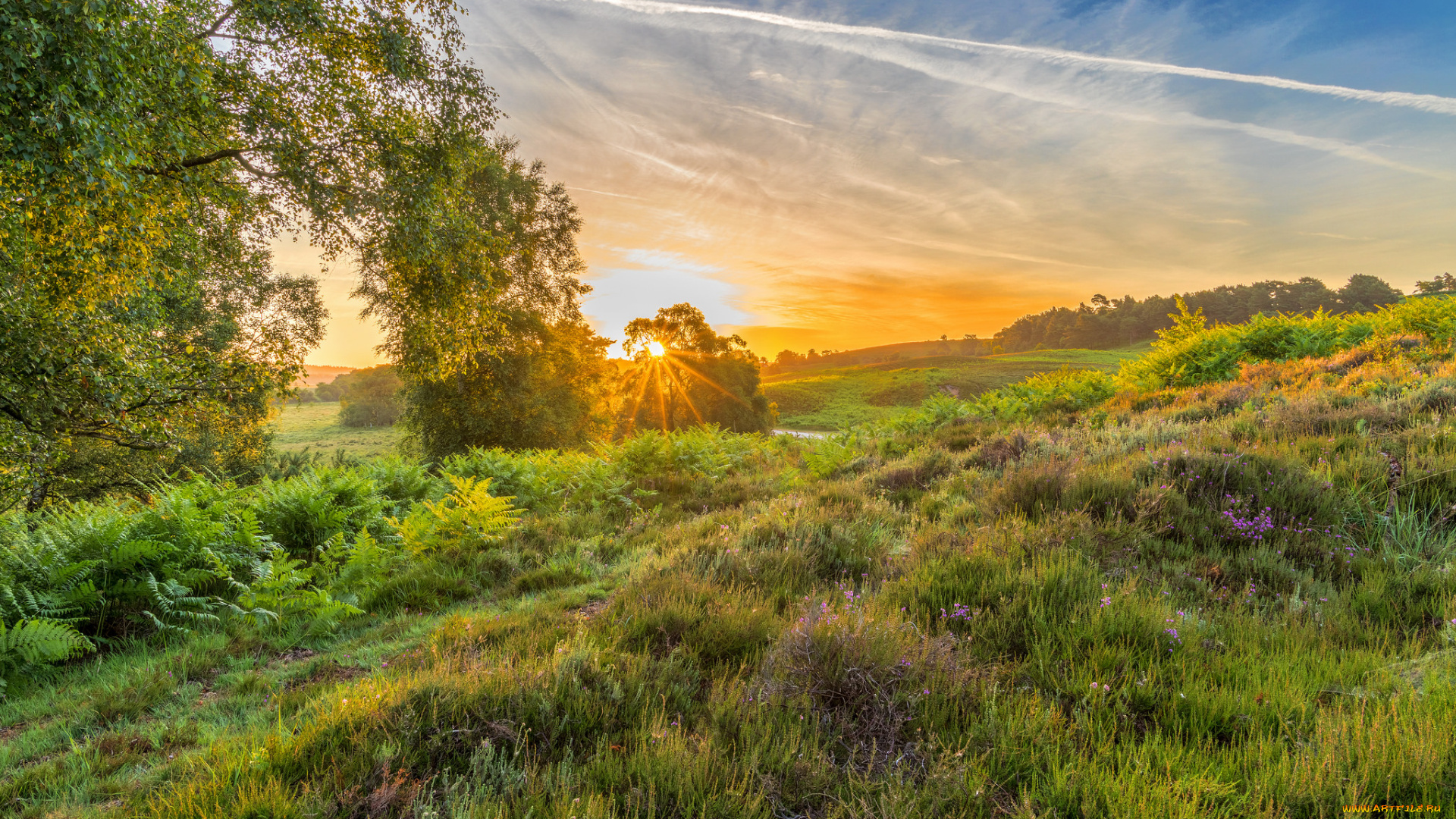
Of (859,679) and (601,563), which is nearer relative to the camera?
(859,679)

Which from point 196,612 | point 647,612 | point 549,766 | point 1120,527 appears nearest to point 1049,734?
point 549,766

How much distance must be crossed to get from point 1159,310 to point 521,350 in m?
86.6

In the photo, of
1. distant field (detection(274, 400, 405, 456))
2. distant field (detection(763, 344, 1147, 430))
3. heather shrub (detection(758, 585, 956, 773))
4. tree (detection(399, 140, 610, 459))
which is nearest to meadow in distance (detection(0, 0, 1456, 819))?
heather shrub (detection(758, 585, 956, 773))

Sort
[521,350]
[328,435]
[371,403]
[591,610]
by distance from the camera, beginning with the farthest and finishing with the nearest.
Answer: [371,403]
[328,435]
[521,350]
[591,610]

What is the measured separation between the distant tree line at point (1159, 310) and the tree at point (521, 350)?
41.0 metres

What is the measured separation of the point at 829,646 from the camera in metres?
2.86

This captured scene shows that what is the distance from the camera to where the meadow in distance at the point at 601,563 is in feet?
7.04

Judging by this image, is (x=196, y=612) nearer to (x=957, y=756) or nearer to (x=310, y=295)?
(x=957, y=756)

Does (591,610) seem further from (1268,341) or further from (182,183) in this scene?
(1268,341)

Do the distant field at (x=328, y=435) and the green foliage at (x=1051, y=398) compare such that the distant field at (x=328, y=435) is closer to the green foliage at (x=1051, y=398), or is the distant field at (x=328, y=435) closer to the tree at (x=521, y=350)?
the tree at (x=521, y=350)

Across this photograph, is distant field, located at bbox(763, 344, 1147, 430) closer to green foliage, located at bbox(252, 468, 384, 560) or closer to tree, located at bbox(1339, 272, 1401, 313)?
tree, located at bbox(1339, 272, 1401, 313)

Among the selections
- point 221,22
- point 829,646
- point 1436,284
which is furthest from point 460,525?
point 1436,284

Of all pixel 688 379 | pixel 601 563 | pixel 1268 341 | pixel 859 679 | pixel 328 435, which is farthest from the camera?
pixel 328 435

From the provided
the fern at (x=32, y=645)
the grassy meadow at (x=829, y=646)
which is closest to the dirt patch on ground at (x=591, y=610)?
the grassy meadow at (x=829, y=646)
